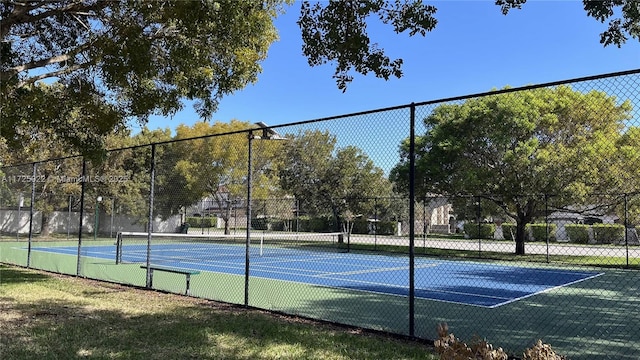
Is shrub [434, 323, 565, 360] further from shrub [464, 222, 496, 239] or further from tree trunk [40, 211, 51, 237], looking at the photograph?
tree trunk [40, 211, 51, 237]

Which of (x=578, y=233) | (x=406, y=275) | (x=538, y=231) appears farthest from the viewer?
(x=538, y=231)

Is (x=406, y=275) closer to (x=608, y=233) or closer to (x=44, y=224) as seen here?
(x=608, y=233)

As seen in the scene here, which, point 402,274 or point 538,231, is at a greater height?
point 538,231

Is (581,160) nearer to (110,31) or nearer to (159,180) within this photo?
(110,31)

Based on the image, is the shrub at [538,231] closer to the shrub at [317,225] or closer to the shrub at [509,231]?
the shrub at [509,231]

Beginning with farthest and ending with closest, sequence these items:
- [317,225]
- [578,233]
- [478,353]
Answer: [317,225] → [578,233] → [478,353]

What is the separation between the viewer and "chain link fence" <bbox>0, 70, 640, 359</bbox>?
891cm

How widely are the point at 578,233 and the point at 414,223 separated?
52.8 feet

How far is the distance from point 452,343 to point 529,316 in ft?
23.2

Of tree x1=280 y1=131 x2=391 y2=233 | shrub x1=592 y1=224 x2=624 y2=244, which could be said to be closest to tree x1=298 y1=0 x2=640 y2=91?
shrub x1=592 y1=224 x2=624 y2=244

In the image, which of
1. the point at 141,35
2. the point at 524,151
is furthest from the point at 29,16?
the point at 524,151

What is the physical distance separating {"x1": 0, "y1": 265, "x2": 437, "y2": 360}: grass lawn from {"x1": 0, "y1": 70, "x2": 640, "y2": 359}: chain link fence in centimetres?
81

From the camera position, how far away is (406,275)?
1476 cm

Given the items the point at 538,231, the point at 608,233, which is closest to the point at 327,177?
the point at 538,231
